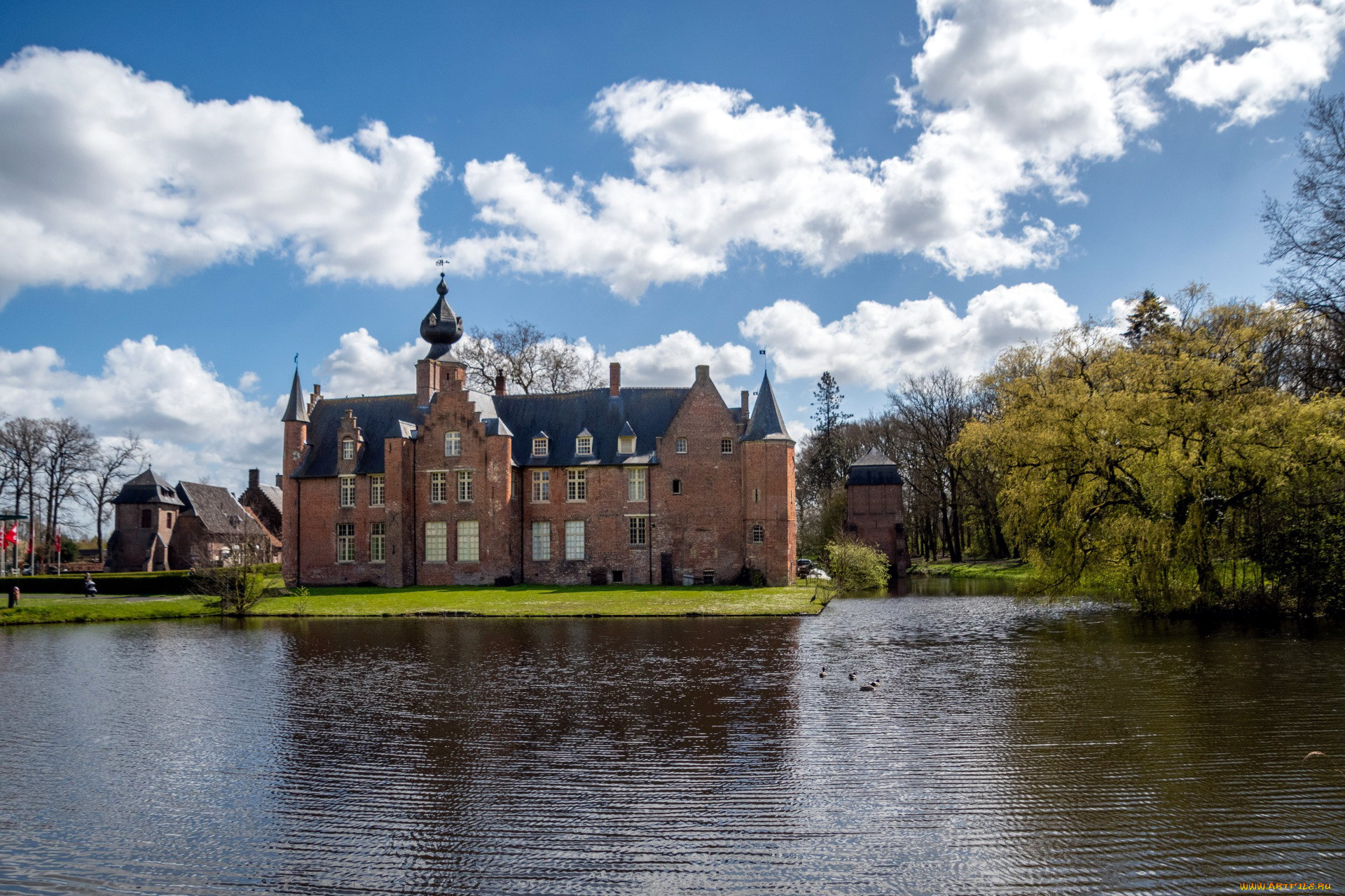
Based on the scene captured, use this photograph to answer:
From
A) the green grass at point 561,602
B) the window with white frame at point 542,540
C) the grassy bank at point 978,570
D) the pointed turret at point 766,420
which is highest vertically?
the pointed turret at point 766,420

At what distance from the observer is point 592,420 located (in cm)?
4056

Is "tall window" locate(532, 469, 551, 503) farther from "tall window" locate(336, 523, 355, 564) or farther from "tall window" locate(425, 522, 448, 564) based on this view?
"tall window" locate(336, 523, 355, 564)

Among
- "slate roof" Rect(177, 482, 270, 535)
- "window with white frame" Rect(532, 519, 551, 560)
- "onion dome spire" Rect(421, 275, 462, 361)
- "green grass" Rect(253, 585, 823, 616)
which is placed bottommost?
"green grass" Rect(253, 585, 823, 616)

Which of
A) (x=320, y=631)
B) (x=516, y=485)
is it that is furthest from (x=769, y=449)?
(x=320, y=631)

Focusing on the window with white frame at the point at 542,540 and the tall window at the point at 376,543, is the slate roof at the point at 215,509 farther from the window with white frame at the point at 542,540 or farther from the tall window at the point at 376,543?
the window with white frame at the point at 542,540

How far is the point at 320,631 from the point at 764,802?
796 inches

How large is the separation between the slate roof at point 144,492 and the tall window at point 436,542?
69.2 ft

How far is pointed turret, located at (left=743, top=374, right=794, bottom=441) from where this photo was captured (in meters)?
37.6

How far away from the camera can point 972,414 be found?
55.8 meters

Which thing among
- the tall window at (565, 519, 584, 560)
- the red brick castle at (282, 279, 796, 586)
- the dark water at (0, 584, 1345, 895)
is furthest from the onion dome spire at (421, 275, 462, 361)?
the dark water at (0, 584, 1345, 895)

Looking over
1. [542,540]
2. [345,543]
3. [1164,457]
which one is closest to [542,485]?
[542,540]

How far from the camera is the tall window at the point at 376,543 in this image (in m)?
40.4

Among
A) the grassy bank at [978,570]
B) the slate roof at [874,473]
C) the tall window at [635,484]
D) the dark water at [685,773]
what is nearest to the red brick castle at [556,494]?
the tall window at [635,484]

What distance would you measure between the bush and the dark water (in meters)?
21.0
